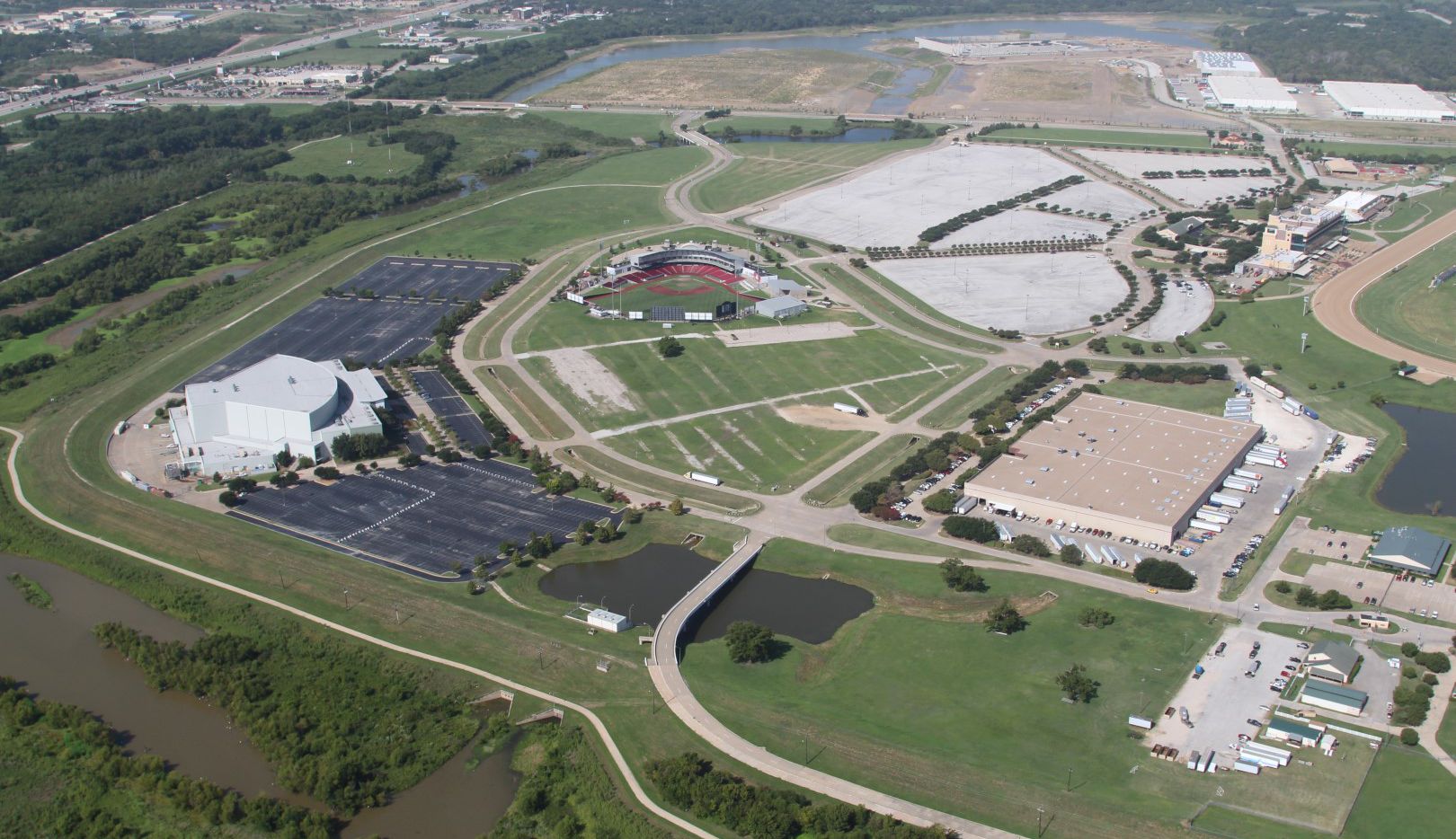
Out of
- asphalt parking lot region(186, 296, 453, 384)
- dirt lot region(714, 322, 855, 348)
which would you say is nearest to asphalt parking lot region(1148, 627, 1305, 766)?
dirt lot region(714, 322, 855, 348)

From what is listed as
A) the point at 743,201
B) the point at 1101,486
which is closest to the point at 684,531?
the point at 1101,486

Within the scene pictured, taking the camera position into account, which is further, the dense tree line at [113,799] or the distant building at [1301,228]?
the distant building at [1301,228]

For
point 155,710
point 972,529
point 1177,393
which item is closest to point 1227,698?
point 972,529

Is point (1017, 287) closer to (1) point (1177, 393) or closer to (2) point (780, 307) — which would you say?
(2) point (780, 307)

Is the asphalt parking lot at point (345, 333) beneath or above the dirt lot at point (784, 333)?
above

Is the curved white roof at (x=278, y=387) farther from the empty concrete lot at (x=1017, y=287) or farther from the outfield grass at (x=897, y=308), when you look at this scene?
the empty concrete lot at (x=1017, y=287)

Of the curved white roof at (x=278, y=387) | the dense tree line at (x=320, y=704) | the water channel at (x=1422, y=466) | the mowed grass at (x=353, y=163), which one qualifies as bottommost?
the water channel at (x=1422, y=466)

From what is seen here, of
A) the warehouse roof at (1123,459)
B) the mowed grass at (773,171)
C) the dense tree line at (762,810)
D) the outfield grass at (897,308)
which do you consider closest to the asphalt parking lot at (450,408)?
the warehouse roof at (1123,459)
